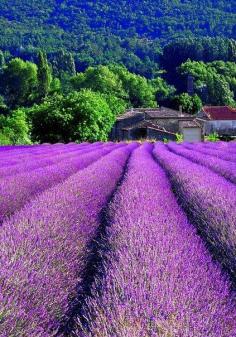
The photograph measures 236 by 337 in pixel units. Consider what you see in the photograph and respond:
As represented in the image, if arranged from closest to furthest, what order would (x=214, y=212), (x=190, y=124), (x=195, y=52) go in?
(x=214, y=212) → (x=190, y=124) → (x=195, y=52)

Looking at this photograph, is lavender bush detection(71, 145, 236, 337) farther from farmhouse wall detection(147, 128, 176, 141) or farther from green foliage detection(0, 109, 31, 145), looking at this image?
farmhouse wall detection(147, 128, 176, 141)

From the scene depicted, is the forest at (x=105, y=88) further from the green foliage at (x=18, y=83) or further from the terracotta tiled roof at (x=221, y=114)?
the terracotta tiled roof at (x=221, y=114)

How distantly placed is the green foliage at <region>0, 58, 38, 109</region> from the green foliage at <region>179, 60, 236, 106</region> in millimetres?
27539

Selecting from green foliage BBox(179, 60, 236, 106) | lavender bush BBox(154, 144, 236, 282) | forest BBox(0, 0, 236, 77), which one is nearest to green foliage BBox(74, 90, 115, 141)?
lavender bush BBox(154, 144, 236, 282)

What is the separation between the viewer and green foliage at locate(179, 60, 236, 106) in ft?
303

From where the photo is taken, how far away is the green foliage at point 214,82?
92375 mm

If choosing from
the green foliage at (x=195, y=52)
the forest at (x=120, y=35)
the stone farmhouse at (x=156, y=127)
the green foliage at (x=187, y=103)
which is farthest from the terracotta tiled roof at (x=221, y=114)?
the forest at (x=120, y=35)

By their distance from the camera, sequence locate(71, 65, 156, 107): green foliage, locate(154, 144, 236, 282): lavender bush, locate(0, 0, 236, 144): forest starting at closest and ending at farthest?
1. locate(154, 144, 236, 282): lavender bush
2. locate(0, 0, 236, 144): forest
3. locate(71, 65, 156, 107): green foliage

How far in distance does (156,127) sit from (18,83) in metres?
59.1

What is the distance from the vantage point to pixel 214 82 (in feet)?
307

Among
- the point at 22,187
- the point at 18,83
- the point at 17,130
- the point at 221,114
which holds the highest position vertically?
the point at 18,83

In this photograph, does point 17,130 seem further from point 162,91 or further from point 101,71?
point 162,91

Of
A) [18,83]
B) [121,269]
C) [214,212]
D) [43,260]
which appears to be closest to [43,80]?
[18,83]

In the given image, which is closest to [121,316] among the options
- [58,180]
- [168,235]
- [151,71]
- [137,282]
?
[137,282]
